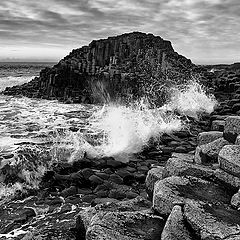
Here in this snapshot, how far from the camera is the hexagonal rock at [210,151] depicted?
557cm

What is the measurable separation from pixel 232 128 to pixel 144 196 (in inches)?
96.9

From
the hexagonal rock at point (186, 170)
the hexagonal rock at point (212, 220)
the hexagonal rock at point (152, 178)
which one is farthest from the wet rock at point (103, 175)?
the hexagonal rock at point (212, 220)

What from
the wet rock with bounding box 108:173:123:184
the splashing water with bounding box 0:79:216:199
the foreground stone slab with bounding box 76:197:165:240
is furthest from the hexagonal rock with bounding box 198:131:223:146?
the splashing water with bounding box 0:79:216:199

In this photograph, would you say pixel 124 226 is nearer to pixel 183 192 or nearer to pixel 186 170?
pixel 183 192

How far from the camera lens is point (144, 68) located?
2611cm

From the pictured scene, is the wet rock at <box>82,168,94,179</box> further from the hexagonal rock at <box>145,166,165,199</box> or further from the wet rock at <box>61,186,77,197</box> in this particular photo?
the hexagonal rock at <box>145,166,165,199</box>

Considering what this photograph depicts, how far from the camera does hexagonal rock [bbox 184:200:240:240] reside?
347 centimetres

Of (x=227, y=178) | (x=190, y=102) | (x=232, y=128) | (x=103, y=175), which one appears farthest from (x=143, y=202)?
(x=190, y=102)

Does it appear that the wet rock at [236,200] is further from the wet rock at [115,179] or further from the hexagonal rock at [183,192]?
the wet rock at [115,179]

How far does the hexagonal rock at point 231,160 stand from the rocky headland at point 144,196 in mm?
14

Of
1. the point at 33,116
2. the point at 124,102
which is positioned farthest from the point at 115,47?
the point at 33,116

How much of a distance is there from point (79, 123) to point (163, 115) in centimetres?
406

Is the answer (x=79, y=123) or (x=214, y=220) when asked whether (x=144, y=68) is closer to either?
(x=79, y=123)

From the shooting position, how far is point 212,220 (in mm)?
3730
